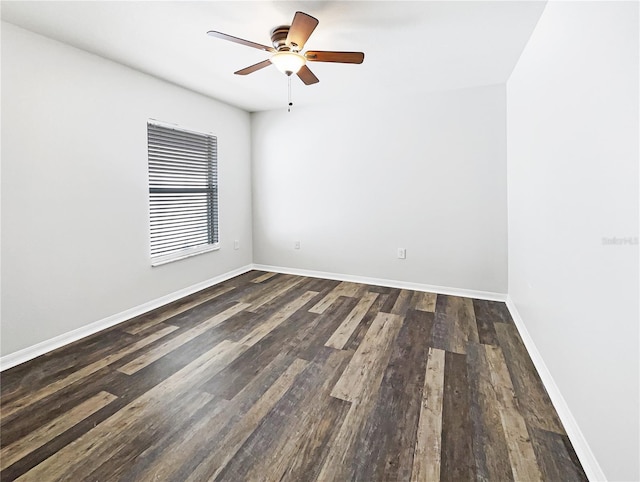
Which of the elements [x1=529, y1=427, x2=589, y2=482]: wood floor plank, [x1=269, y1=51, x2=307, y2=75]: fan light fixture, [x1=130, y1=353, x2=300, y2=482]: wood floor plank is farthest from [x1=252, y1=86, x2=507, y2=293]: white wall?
[x1=130, y1=353, x2=300, y2=482]: wood floor plank

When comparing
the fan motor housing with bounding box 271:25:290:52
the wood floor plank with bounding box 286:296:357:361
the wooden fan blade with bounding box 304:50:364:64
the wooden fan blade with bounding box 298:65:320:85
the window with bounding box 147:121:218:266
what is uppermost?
the fan motor housing with bounding box 271:25:290:52

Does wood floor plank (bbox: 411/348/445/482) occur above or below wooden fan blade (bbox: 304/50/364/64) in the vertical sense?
below

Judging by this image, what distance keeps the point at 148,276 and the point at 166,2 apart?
241 centimetres

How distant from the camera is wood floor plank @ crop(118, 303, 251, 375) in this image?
2.23 meters

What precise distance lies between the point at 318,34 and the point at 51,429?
2.94 m

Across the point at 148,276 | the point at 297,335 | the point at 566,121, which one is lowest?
the point at 297,335

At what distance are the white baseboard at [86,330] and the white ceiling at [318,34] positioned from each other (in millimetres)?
2287

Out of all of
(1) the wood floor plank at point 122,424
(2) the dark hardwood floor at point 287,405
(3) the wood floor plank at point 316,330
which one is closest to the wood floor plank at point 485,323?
(2) the dark hardwood floor at point 287,405

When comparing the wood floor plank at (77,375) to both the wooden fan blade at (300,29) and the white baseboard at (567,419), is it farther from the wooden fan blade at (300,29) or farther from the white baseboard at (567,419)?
the white baseboard at (567,419)

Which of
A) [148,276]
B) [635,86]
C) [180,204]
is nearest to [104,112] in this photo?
[180,204]

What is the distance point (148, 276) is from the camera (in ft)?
10.7

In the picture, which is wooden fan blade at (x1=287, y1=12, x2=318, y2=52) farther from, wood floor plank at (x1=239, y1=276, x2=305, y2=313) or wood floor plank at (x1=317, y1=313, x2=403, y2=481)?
wood floor plank at (x1=239, y1=276, x2=305, y2=313)

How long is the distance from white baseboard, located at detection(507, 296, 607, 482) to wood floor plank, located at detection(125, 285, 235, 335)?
3069 millimetres

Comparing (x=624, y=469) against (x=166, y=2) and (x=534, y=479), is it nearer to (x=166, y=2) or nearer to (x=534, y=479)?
(x=534, y=479)
